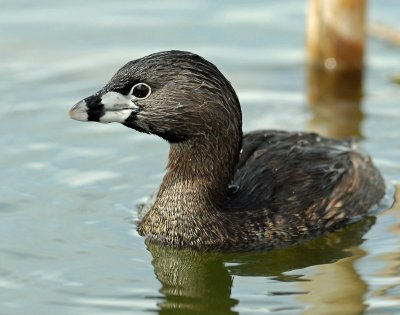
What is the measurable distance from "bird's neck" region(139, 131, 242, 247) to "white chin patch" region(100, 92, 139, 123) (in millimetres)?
633

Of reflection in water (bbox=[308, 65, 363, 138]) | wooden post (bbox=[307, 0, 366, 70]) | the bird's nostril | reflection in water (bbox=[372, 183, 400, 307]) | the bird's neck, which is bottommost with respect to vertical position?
reflection in water (bbox=[372, 183, 400, 307])

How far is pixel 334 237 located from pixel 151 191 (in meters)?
2.02

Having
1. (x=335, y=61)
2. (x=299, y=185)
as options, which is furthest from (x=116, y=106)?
(x=335, y=61)

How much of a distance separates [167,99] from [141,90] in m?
0.24

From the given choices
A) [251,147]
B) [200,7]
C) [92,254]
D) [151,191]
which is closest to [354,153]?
[251,147]

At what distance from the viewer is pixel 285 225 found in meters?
11.9

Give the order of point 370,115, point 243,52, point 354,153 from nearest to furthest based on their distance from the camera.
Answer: point 354,153 → point 370,115 → point 243,52

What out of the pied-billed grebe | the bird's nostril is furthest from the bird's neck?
the bird's nostril

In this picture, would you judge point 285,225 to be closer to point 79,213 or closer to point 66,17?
point 79,213

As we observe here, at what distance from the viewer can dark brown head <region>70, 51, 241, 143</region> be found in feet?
36.8

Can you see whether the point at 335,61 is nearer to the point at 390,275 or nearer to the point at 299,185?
the point at 299,185

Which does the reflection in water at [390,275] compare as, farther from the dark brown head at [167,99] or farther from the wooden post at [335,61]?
the wooden post at [335,61]

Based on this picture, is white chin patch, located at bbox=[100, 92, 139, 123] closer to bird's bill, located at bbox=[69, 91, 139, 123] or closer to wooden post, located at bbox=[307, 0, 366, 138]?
bird's bill, located at bbox=[69, 91, 139, 123]

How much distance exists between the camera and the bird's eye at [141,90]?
37.0ft
